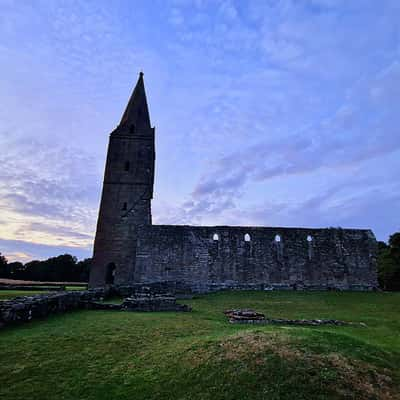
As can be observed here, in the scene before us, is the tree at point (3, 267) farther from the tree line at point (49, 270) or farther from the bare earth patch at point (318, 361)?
the bare earth patch at point (318, 361)

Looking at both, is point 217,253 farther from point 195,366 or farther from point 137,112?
point 195,366

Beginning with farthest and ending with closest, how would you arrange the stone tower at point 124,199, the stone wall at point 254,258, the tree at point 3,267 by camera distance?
1. the tree at point 3,267
2. the stone tower at point 124,199
3. the stone wall at point 254,258

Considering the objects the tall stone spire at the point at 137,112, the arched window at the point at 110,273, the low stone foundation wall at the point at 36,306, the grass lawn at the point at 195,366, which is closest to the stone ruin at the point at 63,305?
the low stone foundation wall at the point at 36,306

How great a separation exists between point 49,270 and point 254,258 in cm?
4379

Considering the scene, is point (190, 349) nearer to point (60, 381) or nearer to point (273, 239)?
point (60, 381)

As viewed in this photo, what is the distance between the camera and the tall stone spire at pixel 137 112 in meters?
30.7

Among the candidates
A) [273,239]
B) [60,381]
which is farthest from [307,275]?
[60,381]

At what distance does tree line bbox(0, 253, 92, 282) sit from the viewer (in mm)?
52106

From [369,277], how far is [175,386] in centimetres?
2480

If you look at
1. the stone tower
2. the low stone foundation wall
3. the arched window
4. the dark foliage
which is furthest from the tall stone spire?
the dark foliage

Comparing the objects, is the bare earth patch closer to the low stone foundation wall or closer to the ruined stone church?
the low stone foundation wall

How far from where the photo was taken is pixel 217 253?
24594 mm

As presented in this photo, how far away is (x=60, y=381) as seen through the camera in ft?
16.6

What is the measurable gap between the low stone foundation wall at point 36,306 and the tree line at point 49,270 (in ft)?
144
